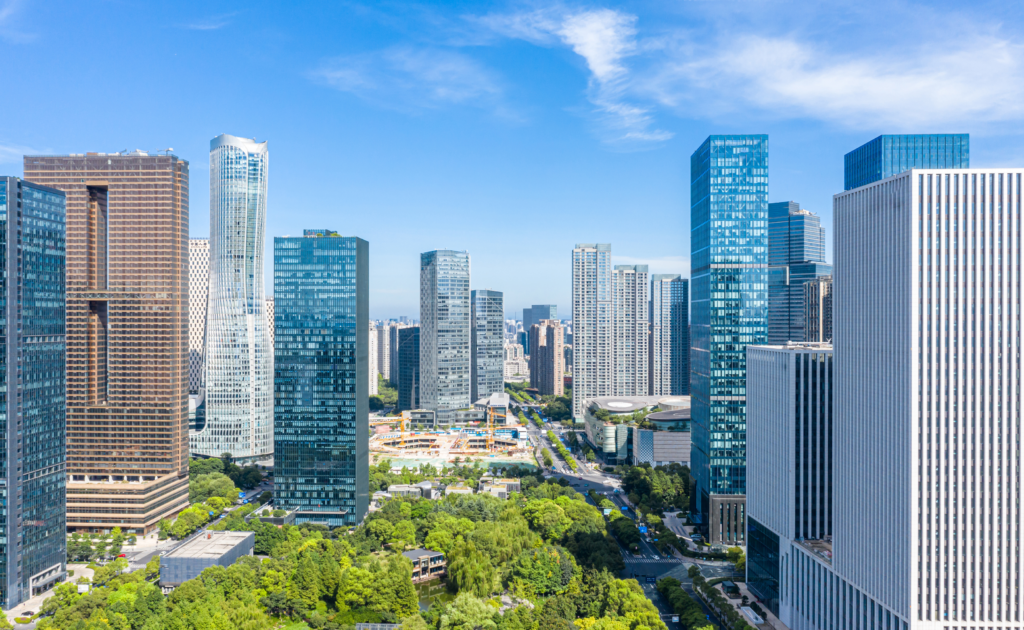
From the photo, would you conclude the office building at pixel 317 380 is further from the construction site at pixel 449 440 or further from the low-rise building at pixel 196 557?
the construction site at pixel 449 440

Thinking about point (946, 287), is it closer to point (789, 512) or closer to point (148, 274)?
point (789, 512)

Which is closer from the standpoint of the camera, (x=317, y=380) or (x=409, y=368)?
(x=317, y=380)

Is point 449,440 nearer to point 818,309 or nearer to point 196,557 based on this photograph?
point 818,309

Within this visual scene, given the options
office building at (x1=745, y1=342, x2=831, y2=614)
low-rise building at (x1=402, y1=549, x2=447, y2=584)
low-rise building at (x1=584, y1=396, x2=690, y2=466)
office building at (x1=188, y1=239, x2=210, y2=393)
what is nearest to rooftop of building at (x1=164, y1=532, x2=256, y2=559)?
low-rise building at (x1=402, y1=549, x2=447, y2=584)

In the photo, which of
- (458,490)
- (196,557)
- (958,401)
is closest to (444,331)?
(458,490)

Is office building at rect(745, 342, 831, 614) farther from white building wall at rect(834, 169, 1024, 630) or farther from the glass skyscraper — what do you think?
the glass skyscraper

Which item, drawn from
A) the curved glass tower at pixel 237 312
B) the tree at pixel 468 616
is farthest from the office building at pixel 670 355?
the tree at pixel 468 616

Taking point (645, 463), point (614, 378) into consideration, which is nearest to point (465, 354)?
point (614, 378)
